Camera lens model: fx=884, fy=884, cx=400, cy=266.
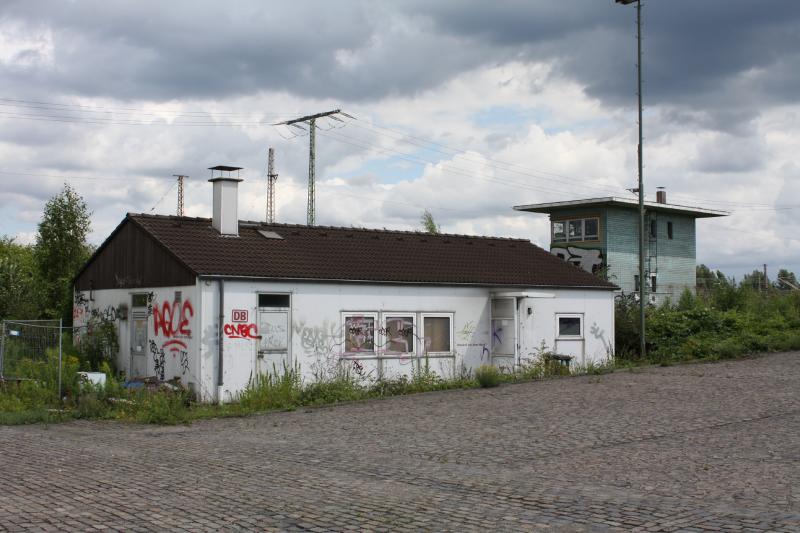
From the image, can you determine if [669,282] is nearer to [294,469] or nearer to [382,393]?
[382,393]

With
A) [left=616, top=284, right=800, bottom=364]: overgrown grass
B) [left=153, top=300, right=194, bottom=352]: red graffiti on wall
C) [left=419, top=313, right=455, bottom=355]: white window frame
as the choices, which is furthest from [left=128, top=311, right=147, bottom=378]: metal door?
[left=616, top=284, right=800, bottom=364]: overgrown grass

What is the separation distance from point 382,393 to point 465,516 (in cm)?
1368

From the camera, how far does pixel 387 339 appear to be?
2362 cm

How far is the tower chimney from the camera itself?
933 inches

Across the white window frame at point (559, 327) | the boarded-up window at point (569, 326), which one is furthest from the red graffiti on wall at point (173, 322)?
the boarded-up window at point (569, 326)

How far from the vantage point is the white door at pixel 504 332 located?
2562 centimetres

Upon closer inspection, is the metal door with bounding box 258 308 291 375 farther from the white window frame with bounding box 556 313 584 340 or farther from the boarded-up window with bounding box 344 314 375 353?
the white window frame with bounding box 556 313 584 340

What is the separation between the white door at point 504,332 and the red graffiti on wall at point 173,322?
365 inches

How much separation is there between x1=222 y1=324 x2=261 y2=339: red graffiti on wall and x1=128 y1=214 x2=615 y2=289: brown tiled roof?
122cm

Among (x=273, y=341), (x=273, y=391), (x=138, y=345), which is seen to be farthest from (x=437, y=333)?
(x=138, y=345)

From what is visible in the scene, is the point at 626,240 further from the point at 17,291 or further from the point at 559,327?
the point at 17,291

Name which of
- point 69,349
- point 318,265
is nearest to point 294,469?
point 318,265

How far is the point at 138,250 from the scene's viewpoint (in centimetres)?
2319

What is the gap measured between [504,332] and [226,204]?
8.76 m
